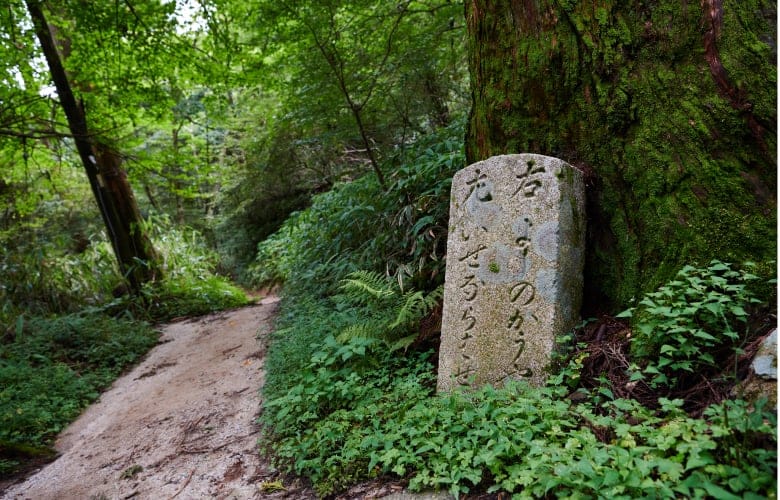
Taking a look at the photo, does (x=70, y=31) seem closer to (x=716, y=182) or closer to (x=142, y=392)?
(x=142, y=392)

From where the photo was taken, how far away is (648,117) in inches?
99.3

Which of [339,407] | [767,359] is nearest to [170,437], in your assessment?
[339,407]

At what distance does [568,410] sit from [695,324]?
0.67m

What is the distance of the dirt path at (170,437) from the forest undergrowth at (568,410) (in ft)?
0.86

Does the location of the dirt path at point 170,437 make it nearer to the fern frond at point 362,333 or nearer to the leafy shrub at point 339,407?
the leafy shrub at point 339,407

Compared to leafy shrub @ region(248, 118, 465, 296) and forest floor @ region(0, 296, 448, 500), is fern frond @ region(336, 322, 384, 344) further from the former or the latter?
forest floor @ region(0, 296, 448, 500)

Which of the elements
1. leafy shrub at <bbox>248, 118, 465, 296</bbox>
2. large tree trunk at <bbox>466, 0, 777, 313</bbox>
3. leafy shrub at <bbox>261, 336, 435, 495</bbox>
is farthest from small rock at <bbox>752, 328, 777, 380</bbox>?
leafy shrub at <bbox>248, 118, 465, 296</bbox>

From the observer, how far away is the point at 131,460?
3.20m

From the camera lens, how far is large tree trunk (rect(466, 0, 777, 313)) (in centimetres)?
226

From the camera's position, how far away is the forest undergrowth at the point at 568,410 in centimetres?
152

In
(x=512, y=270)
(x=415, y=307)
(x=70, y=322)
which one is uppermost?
(x=70, y=322)

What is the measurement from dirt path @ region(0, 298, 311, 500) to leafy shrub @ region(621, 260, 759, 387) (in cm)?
180

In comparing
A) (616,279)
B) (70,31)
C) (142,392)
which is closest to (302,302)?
(142,392)

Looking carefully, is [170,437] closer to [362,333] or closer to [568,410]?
[362,333]
